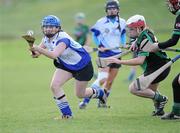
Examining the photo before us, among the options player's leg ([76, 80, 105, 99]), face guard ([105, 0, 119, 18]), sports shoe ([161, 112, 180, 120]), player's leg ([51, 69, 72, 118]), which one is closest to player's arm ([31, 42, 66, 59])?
player's leg ([51, 69, 72, 118])

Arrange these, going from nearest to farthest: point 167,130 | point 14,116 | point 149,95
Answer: point 167,130 → point 149,95 → point 14,116

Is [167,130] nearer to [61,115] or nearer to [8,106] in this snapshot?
[61,115]

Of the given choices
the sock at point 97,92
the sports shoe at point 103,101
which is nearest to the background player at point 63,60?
the sock at point 97,92

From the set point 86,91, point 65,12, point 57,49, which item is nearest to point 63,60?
point 57,49

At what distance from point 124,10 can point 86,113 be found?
129 ft

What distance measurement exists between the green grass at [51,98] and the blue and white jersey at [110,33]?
1.40m

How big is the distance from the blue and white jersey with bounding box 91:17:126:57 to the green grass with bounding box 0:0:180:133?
1.40 m

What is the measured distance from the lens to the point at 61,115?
14133 millimetres

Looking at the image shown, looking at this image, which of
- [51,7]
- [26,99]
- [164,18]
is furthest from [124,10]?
[26,99]

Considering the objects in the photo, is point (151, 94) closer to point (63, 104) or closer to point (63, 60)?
point (63, 104)

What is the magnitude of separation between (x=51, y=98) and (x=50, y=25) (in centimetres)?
684

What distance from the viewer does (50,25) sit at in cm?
1344

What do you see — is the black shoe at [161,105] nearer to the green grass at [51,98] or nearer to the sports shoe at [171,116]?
the green grass at [51,98]

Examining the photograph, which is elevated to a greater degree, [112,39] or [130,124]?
[112,39]
